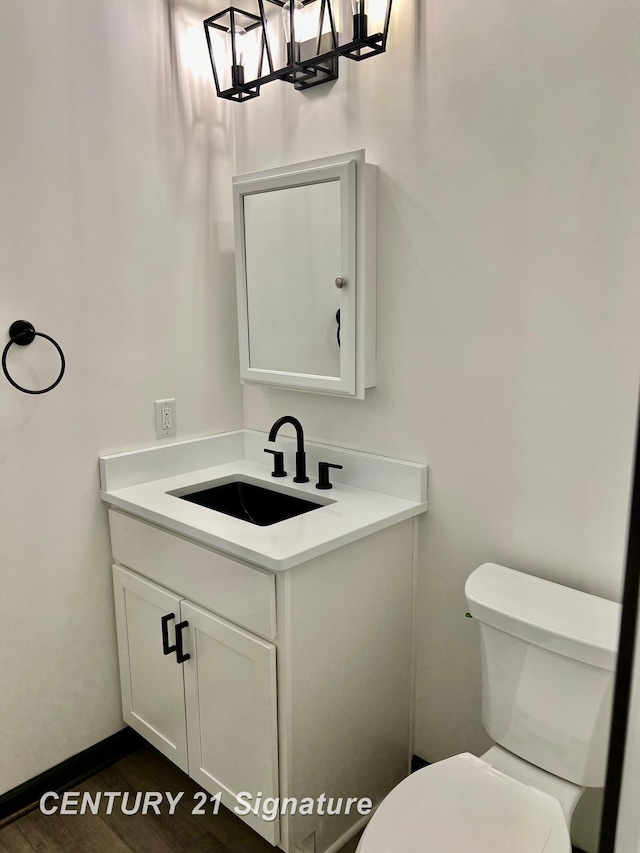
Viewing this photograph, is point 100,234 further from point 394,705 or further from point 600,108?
point 394,705

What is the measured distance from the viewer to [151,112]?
1854 mm

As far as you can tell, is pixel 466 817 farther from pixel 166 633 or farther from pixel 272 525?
pixel 166 633

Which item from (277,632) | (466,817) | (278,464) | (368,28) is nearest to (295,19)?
(368,28)

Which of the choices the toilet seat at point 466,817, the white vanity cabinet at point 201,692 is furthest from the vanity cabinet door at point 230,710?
the toilet seat at point 466,817

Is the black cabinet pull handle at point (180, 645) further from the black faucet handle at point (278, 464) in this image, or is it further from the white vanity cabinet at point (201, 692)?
the black faucet handle at point (278, 464)

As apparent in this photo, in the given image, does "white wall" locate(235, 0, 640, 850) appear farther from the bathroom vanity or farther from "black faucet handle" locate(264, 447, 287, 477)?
"black faucet handle" locate(264, 447, 287, 477)

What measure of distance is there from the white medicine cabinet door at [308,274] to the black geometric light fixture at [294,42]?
248 mm

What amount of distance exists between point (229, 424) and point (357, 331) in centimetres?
71

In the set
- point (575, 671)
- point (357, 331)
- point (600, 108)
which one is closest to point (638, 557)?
point (575, 671)

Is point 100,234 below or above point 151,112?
below

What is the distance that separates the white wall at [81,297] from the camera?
1629 mm

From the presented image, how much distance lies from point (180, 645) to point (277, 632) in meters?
0.39

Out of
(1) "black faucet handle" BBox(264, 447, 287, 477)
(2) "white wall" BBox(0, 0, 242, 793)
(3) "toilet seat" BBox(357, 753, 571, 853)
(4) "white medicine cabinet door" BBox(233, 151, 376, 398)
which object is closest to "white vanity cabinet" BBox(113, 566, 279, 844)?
(2) "white wall" BBox(0, 0, 242, 793)

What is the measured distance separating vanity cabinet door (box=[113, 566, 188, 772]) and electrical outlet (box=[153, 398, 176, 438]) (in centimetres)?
46
